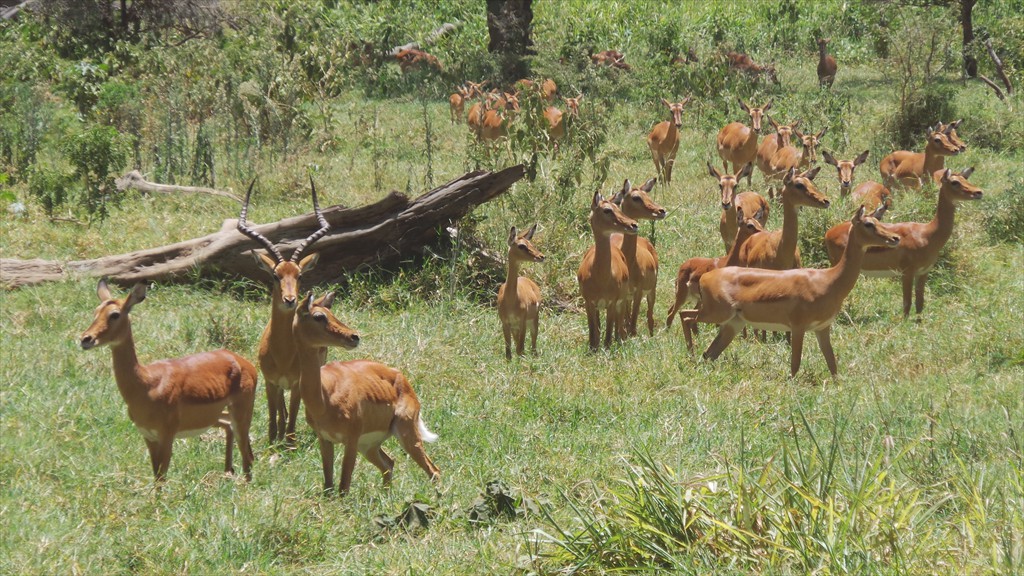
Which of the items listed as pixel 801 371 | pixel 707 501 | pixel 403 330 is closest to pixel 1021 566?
pixel 707 501

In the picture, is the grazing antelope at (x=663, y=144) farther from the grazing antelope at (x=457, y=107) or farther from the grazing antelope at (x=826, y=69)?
the grazing antelope at (x=826, y=69)

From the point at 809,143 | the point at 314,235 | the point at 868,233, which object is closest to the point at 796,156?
the point at 809,143

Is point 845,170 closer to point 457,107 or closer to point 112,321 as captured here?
point 457,107

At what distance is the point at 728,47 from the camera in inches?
787

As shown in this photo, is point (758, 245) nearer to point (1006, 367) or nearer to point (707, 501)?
point (1006, 367)

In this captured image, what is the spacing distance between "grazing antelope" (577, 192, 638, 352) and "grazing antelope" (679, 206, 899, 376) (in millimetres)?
721

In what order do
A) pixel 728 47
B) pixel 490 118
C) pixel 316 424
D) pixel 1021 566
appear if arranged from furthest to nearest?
pixel 728 47 < pixel 490 118 < pixel 316 424 < pixel 1021 566

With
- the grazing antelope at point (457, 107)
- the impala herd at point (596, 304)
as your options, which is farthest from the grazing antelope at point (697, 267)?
the grazing antelope at point (457, 107)

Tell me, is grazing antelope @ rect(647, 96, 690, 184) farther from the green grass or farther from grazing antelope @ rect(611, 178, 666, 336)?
grazing antelope @ rect(611, 178, 666, 336)

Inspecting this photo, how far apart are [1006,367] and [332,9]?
22.9 metres

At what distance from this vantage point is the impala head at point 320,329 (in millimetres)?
5629

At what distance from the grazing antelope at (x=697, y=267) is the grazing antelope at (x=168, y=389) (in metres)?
4.26

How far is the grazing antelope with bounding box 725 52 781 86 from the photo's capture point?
21047 mm

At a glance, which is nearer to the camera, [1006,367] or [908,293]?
[1006,367]
